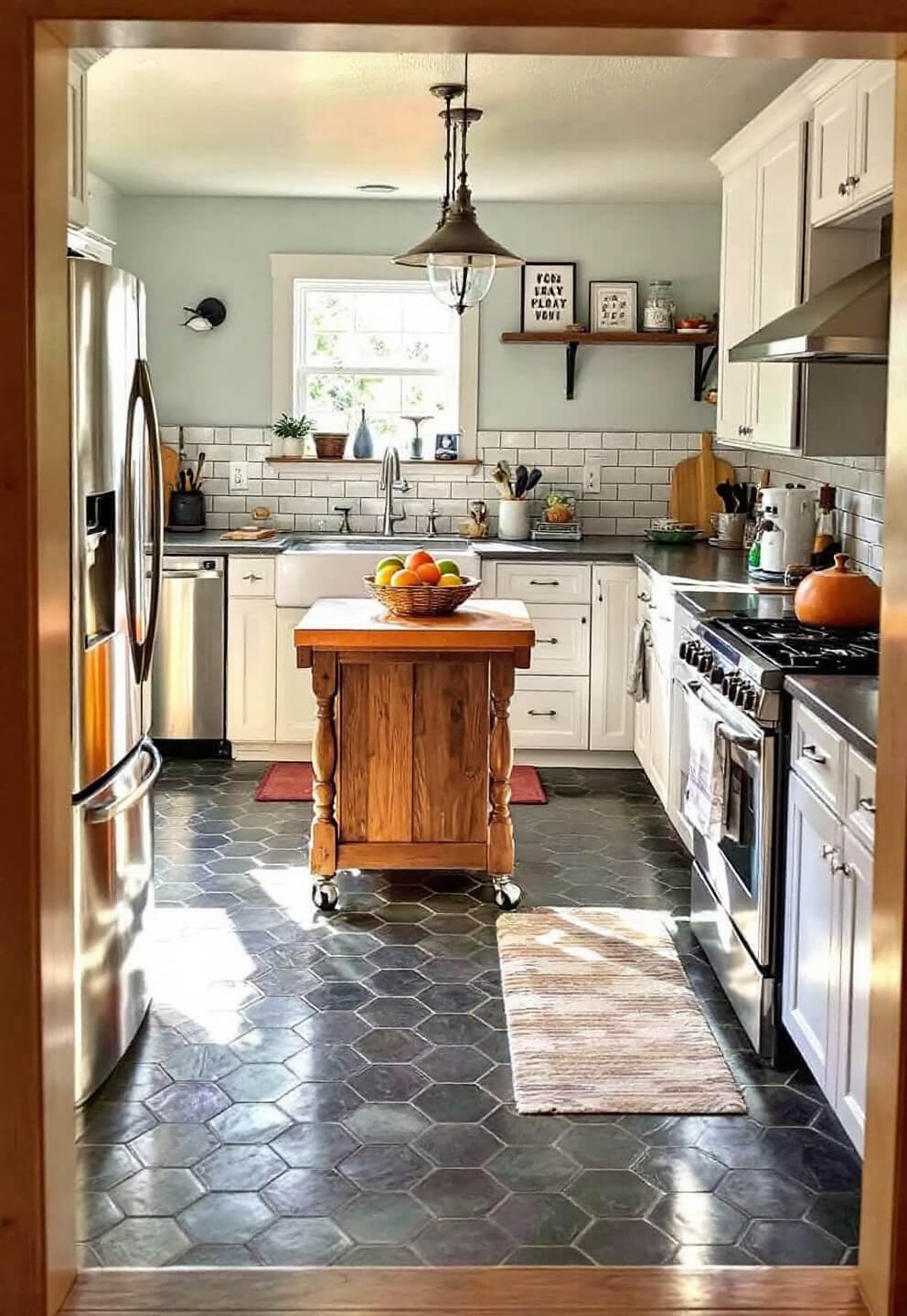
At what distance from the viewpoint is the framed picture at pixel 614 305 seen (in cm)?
749

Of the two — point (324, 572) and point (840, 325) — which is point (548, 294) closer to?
point (324, 572)

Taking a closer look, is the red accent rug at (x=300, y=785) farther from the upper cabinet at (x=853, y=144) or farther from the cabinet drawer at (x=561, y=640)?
the upper cabinet at (x=853, y=144)

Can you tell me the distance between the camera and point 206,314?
7.53 meters

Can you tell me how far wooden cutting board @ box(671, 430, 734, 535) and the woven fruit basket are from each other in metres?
2.76

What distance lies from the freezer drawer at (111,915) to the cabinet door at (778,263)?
246 cm

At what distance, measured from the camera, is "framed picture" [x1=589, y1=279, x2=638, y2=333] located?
7.49 metres

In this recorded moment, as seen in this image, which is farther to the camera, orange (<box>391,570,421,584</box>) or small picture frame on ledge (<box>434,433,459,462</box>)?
small picture frame on ledge (<box>434,433,459,462</box>)

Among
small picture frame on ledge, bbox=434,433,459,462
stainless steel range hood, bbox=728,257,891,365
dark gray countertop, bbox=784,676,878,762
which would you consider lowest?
dark gray countertop, bbox=784,676,878,762

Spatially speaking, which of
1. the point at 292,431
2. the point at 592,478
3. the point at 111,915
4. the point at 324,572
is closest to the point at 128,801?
the point at 111,915

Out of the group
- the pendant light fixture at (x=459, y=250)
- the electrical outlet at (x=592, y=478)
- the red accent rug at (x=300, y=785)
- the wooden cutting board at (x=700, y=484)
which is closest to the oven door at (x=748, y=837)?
the pendant light fixture at (x=459, y=250)

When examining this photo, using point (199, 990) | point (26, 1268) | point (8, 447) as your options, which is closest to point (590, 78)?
point (199, 990)

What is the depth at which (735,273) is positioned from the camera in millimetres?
5977

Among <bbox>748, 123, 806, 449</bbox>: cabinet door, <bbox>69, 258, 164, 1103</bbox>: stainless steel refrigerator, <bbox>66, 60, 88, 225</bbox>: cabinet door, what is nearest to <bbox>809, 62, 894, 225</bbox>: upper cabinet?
<bbox>748, 123, 806, 449</bbox>: cabinet door

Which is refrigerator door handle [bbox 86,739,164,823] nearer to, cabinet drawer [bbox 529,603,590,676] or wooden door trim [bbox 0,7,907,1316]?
wooden door trim [bbox 0,7,907,1316]
